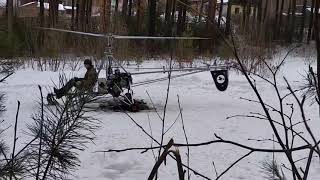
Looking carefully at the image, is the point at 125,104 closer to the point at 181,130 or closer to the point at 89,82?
the point at 181,130

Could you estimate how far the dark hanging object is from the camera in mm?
10844

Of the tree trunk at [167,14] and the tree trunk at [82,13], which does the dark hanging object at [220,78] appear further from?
the tree trunk at [167,14]

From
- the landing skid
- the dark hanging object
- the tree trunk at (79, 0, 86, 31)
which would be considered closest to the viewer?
the landing skid

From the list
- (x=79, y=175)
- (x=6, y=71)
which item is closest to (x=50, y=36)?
(x=79, y=175)

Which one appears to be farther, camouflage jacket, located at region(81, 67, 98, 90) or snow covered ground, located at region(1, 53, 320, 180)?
snow covered ground, located at region(1, 53, 320, 180)

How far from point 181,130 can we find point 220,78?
346 centimetres

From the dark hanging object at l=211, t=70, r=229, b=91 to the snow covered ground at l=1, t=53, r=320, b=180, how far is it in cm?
36

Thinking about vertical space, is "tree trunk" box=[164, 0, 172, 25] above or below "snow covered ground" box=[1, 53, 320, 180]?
above

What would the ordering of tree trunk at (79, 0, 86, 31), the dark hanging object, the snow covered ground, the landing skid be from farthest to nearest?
tree trunk at (79, 0, 86, 31)
the dark hanging object
the landing skid
the snow covered ground

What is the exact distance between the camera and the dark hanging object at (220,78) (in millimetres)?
10844

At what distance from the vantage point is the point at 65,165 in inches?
55.5

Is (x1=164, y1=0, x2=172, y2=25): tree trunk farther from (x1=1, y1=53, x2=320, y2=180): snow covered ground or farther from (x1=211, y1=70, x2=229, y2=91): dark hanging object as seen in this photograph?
(x1=211, y1=70, x2=229, y2=91): dark hanging object

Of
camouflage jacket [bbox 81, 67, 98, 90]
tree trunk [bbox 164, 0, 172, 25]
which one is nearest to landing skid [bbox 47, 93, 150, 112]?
camouflage jacket [bbox 81, 67, 98, 90]

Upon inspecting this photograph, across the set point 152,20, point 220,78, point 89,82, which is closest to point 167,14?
point 152,20
